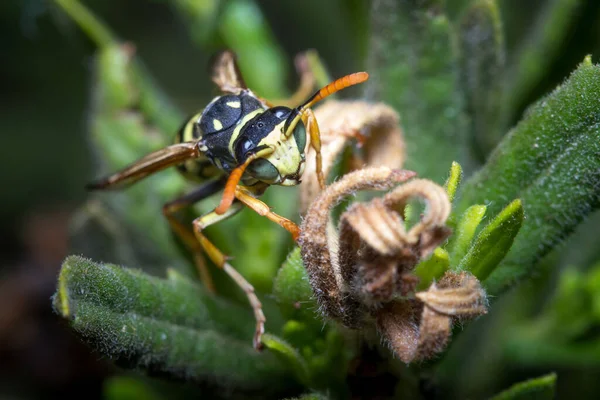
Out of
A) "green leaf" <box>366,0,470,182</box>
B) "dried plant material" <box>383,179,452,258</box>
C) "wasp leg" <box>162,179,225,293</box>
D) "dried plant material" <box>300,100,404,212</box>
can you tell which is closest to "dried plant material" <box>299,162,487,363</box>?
"dried plant material" <box>383,179,452,258</box>

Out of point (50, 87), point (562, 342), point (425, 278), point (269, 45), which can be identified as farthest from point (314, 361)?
point (50, 87)

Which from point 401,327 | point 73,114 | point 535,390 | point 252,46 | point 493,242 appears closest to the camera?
point 401,327

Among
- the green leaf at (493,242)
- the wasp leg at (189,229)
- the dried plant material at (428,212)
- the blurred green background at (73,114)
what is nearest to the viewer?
the dried plant material at (428,212)

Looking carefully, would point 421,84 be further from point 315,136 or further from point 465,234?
point 465,234

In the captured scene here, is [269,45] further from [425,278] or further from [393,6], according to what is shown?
[425,278]

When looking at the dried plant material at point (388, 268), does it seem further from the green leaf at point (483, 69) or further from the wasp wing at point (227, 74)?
the wasp wing at point (227, 74)

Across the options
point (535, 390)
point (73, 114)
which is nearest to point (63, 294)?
point (535, 390)

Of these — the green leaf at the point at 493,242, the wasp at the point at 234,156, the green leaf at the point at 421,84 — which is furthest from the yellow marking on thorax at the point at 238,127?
the green leaf at the point at 493,242
